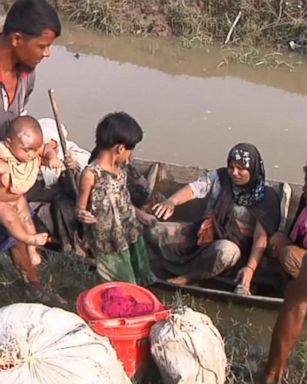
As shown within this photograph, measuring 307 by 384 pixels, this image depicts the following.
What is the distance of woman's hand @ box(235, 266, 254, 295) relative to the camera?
395 cm

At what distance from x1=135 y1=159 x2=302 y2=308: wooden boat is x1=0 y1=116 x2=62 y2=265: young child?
0.85 metres

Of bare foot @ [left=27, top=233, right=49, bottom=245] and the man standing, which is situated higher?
the man standing

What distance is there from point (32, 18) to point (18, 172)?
2.41 ft

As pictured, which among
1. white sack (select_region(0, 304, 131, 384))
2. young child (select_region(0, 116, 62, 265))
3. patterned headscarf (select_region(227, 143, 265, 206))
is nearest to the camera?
white sack (select_region(0, 304, 131, 384))

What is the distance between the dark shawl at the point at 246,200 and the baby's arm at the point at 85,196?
0.82m

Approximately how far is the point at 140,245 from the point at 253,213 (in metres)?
0.66

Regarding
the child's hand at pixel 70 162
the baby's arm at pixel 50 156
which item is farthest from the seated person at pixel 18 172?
the child's hand at pixel 70 162

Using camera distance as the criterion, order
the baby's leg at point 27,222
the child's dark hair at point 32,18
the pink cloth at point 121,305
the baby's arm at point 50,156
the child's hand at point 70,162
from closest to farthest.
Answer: the pink cloth at point 121,305, the child's dark hair at point 32,18, the baby's leg at point 27,222, the baby's arm at point 50,156, the child's hand at point 70,162

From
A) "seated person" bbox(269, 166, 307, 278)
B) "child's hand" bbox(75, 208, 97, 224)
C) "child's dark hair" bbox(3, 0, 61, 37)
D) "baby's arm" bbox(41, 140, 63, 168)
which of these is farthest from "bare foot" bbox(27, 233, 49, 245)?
"seated person" bbox(269, 166, 307, 278)

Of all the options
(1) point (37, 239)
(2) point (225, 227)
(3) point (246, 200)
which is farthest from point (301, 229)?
(1) point (37, 239)

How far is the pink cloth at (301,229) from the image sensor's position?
3884 mm

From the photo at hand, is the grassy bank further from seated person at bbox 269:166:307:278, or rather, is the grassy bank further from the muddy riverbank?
seated person at bbox 269:166:307:278

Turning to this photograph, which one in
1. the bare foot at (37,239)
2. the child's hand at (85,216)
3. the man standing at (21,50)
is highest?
the man standing at (21,50)

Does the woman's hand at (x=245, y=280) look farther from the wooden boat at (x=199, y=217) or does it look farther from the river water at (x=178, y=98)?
the river water at (x=178, y=98)
